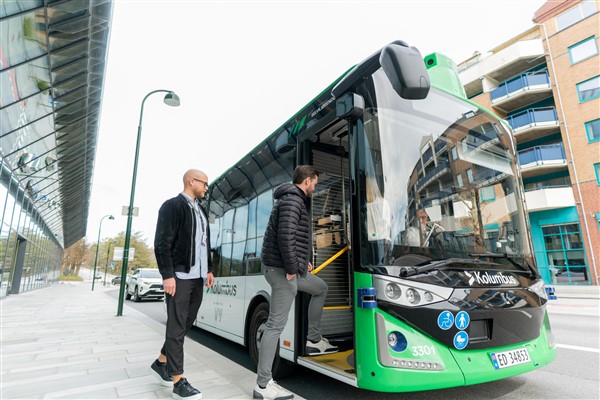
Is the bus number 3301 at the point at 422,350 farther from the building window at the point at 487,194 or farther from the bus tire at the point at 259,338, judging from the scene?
the bus tire at the point at 259,338

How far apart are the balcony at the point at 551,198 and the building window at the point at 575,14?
11.1 metres

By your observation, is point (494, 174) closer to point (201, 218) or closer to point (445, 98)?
point (445, 98)

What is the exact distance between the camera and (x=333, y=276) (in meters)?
4.53

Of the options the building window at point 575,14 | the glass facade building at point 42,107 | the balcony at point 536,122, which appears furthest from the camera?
the balcony at point 536,122

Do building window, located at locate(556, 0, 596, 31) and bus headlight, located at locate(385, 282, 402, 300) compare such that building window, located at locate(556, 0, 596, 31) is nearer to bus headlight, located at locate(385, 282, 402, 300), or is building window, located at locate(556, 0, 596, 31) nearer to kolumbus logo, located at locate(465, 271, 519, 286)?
kolumbus logo, located at locate(465, 271, 519, 286)

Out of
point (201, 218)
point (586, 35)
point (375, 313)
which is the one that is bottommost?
point (375, 313)

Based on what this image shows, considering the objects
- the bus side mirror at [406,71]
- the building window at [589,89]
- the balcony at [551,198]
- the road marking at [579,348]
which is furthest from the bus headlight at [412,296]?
the building window at [589,89]

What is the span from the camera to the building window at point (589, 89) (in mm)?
21156

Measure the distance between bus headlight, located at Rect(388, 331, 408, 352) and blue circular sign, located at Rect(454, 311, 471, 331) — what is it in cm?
46

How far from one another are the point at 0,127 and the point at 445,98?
12039 millimetres

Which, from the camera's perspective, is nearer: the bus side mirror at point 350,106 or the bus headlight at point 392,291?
the bus headlight at point 392,291

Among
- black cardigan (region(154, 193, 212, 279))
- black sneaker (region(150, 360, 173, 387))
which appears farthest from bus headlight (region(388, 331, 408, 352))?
black sneaker (region(150, 360, 173, 387))

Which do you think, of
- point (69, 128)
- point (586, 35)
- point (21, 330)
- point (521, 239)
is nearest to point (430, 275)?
point (521, 239)

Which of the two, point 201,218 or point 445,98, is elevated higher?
point 445,98
